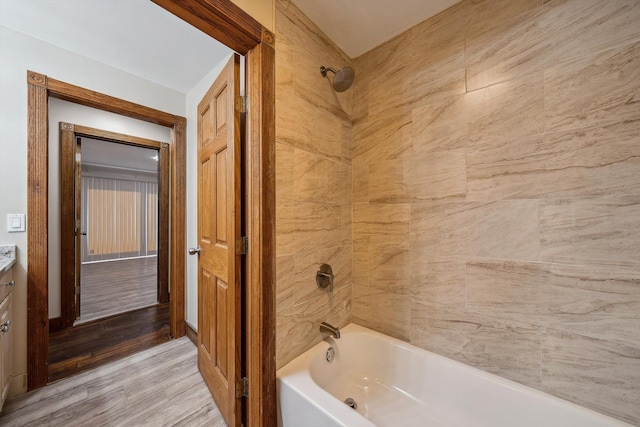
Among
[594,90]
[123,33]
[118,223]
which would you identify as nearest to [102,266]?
[118,223]

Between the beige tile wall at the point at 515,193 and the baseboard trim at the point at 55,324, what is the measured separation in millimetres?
2836

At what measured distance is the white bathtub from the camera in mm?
971

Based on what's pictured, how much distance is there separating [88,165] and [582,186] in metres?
7.95

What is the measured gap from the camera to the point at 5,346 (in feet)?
4.48

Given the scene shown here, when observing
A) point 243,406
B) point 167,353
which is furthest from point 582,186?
point 167,353

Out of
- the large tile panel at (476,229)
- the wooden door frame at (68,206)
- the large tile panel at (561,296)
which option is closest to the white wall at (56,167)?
the wooden door frame at (68,206)

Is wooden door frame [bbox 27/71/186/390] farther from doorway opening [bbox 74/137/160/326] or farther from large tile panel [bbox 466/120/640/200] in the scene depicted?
large tile panel [bbox 466/120/640/200]

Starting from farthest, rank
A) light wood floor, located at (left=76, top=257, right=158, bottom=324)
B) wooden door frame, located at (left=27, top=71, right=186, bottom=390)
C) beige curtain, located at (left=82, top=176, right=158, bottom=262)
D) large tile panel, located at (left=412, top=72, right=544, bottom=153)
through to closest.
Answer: beige curtain, located at (left=82, top=176, right=158, bottom=262), light wood floor, located at (left=76, top=257, right=158, bottom=324), wooden door frame, located at (left=27, top=71, right=186, bottom=390), large tile panel, located at (left=412, top=72, right=544, bottom=153)

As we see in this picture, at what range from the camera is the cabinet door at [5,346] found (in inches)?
51.1

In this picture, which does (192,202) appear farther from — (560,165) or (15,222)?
(560,165)

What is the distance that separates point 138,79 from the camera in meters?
2.15

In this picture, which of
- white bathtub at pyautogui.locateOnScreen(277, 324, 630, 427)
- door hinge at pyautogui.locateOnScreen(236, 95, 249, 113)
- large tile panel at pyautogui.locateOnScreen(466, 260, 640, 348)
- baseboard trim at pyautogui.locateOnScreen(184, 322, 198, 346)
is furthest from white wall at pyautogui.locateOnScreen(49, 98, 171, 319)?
large tile panel at pyautogui.locateOnScreen(466, 260, 640, 348)

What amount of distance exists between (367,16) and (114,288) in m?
5.04

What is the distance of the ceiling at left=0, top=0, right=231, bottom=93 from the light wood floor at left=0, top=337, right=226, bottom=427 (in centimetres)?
256
